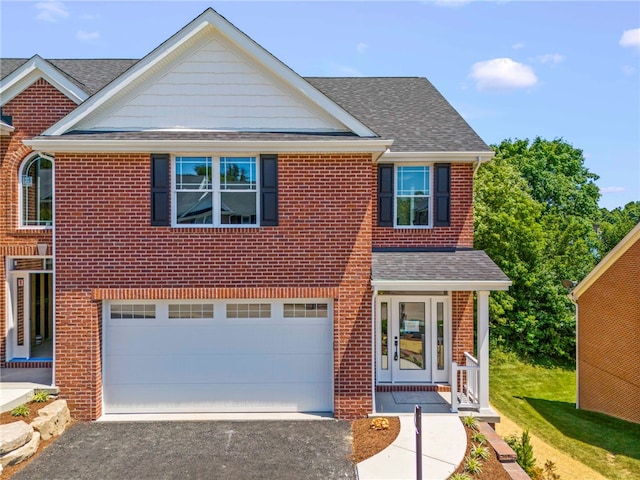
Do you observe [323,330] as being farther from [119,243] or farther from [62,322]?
[62,322]

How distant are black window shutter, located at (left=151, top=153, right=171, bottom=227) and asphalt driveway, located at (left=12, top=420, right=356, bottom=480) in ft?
14.2

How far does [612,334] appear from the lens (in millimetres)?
15180

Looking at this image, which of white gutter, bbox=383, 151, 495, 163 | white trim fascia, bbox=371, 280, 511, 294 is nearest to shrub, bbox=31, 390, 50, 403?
white trim fascia, bbox=371, 280, 511, 294

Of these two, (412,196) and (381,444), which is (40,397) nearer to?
(381,444)

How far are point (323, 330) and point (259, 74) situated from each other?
Result: 5.84 metres

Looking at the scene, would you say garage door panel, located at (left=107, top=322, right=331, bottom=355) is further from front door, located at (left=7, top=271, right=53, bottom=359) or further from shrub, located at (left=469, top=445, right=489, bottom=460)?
front door, located at (left=7, top=271, right=53, bottom=359)

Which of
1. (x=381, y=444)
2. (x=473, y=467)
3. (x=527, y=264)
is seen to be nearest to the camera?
(x=473, y=467)

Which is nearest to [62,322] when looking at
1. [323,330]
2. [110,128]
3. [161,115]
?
[110,128]

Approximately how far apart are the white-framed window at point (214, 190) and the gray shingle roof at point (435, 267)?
3.13m

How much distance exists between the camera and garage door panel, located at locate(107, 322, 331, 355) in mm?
9875

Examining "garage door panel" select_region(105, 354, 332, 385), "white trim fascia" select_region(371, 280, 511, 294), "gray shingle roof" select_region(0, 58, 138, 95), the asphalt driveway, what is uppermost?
"gray shingle roof" select_region(0, 58, 138, 95)

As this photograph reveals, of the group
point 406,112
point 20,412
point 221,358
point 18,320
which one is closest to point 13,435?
point 20,412

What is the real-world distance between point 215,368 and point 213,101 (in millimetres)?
5919

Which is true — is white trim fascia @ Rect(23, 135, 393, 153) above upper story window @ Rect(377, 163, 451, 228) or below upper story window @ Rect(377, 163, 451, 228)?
above
